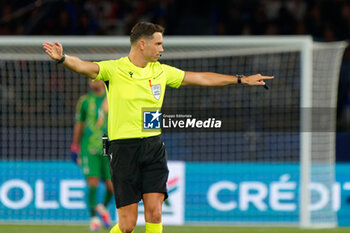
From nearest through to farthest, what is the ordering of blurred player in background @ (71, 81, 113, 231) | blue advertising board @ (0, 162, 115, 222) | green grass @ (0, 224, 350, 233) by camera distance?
green grass @ (0, 224, 350, 233) → blurred player in background @ (71, 81, 113, 231) → blue advertising board @ (0, 162, 115, 222)

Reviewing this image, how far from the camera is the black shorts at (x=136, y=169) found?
20.7 feet

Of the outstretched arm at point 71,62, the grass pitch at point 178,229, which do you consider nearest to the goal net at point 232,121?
the grass pitch at point 178,229

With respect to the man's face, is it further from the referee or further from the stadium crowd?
the stadium crowd

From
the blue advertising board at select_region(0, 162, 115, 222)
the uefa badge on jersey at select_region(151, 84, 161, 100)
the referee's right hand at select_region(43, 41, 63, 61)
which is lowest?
the blue advertising board at select_region(0, 162, 115, 222)

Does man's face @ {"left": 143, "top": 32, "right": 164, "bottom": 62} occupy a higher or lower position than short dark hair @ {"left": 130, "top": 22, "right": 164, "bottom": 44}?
lower

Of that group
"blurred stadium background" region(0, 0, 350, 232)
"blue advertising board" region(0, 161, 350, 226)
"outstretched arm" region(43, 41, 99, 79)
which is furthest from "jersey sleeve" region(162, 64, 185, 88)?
"blue advertising board" region(0, 161, 350, 226)

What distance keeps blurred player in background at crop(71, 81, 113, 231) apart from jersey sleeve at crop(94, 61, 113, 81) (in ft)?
12.0

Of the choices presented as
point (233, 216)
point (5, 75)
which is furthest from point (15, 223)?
point (233, 216)

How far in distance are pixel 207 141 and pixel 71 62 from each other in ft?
17.9

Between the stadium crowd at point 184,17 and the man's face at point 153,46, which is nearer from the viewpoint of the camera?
the man's face at point 153,46

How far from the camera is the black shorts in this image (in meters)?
6.30

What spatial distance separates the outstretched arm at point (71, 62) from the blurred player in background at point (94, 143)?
3787 mm

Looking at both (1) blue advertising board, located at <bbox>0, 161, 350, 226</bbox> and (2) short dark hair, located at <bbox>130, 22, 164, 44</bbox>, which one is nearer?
(2) short dark hair, located at <bbox>130, 22, 164, 44</bbox>

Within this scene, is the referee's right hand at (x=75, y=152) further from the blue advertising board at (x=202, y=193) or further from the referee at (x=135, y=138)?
the referee at (x=135, y=138)
